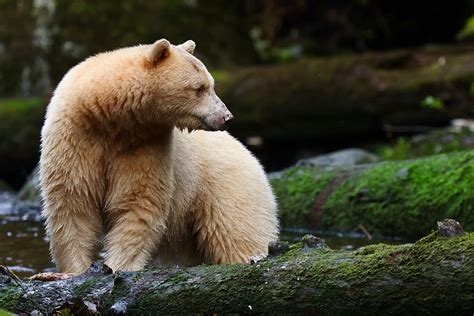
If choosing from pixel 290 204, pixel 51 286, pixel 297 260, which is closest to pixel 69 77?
pixel 51 286

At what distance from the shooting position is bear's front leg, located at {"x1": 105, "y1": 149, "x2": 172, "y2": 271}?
224 inches

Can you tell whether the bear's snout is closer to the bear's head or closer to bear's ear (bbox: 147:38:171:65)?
the bear's head

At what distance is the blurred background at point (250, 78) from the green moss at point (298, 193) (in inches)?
125

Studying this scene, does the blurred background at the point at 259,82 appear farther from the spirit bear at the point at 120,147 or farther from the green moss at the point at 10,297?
the green moss at the point at 10,297

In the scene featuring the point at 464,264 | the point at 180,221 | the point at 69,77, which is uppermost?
the point at 69,77

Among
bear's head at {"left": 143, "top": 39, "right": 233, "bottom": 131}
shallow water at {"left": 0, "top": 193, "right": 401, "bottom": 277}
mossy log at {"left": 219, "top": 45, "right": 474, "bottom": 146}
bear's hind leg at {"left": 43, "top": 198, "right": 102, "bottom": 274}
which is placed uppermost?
bear's head at {"left": 143, "top": 39, "right": 233, "bottom": 131}

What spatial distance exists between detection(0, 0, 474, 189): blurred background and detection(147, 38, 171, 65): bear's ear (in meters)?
7.19

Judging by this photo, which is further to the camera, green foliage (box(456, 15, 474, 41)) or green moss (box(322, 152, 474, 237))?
green foliage (box(456, 15, 474, 41))

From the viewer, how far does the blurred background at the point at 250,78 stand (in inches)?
503

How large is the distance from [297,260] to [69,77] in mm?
2216

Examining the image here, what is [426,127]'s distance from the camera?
13070 millimetres

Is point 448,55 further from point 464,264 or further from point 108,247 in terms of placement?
point 464,264

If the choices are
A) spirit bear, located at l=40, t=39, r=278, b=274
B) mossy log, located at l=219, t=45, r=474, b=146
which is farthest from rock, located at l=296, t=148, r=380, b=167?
spirit bear, located at l=40, t=39, r=278, b=274

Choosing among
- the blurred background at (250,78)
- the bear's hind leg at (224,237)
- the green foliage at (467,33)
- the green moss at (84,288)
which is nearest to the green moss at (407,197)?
the bear's hind leg at (224,237)
